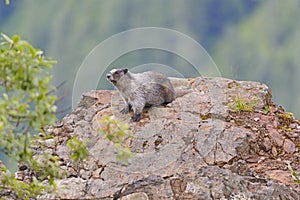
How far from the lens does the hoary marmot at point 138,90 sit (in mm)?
12878

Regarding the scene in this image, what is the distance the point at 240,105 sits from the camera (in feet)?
42.5

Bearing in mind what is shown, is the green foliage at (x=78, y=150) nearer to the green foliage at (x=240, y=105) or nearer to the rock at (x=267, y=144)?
the rock at (x=267, y=144)

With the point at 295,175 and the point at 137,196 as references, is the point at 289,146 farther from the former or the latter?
the point at 137,196

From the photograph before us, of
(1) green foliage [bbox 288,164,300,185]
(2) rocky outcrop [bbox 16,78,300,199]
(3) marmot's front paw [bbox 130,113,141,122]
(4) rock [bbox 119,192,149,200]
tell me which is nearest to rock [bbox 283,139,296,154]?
(2) rocky outcrop [bbox 16,78,300,199]

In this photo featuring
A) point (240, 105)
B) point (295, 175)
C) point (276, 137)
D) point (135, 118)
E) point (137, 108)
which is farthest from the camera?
point (240, 105)

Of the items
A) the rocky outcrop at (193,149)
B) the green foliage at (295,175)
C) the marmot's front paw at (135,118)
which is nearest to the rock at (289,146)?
the rocky outcrop at (193,149)

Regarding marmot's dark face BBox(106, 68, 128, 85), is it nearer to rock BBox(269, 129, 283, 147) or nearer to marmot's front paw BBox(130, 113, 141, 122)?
marmot's front paw BBox(130, 113, 141, 122)

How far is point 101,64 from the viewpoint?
1301 cm

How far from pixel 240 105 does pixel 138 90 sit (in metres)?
2.30

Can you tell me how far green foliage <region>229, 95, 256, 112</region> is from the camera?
1295 centimetres

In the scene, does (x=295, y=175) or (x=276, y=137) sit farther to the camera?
(x=276, y=137)

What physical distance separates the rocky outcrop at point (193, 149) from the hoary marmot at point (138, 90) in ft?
0.73

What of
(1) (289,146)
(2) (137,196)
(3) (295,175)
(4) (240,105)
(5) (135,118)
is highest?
(4) (240,105)

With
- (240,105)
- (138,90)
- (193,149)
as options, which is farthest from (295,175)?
(138,90)
